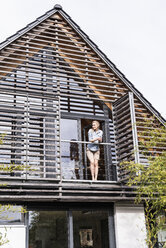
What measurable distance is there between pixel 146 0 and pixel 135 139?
6210mm

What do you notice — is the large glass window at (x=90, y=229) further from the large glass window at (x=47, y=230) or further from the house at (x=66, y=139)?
the large glass window at (x=47, y=230)

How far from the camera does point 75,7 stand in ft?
46.0

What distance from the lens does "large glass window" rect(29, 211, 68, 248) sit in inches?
349

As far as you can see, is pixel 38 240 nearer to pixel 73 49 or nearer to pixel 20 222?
pixel 20 222

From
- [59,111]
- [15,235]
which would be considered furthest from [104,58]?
[15,235]

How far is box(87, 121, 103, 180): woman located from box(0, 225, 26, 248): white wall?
2.12m

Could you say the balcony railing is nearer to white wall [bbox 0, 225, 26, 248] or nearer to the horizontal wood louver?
the horizontal wood louver

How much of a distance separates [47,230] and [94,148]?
2300mm

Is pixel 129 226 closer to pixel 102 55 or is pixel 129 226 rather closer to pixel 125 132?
pixel 125 132

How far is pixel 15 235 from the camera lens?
28.1 feet

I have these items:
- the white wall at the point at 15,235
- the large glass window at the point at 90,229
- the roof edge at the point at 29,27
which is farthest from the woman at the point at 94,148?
the roof edge at the point at 29,27

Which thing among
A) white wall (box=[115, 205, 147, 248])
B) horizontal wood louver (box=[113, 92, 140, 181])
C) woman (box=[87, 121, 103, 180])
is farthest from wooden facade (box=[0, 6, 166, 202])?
white wall (box=[115, 205, 147, 248])

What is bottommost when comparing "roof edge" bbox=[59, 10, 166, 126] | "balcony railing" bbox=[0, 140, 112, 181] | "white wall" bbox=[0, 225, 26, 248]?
"white wall" bbox=[0, 225, 26, 248]

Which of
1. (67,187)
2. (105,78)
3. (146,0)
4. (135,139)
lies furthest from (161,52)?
(67,187)
